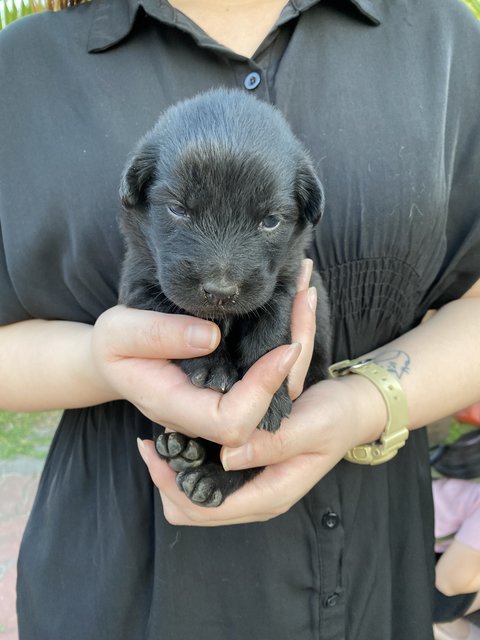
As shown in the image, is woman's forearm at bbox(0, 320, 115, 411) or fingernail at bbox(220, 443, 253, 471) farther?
woman's forearm at bbox(0, 320, 115, 411)

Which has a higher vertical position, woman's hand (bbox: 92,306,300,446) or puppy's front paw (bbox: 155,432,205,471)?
woman's hand (bbox: 92,306,300,446)

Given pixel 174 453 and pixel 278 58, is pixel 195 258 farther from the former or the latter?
pixel 278 58

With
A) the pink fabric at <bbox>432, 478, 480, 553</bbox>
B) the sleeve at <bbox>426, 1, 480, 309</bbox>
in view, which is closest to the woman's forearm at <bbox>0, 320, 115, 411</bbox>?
the sleeve at <bbox>426, 1, 480, 309</bbox>

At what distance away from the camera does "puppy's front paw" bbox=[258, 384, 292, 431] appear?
1353 mm

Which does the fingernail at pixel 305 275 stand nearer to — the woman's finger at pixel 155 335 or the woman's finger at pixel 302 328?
the woman's finger at pixel 302 328

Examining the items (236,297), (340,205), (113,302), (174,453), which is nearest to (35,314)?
(113,302)

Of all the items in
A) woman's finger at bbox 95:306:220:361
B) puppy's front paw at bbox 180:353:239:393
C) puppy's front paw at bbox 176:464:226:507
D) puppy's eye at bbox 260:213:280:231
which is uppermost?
puppy's eye at bbox 260:213:280:231

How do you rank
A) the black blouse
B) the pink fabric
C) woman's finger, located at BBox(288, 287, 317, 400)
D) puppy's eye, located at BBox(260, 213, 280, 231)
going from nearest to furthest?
puppy's eye, located at BBox(260, 213, 280, 231)
woman's finger, located at BBox(288, 287, 317, 400)
the black blouse
the pink fabric

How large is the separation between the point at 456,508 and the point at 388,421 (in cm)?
185

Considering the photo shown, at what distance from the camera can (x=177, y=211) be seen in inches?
50.3

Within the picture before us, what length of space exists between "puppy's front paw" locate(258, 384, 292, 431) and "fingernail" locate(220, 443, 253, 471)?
0.07 meters

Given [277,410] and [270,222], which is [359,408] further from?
[270,222]

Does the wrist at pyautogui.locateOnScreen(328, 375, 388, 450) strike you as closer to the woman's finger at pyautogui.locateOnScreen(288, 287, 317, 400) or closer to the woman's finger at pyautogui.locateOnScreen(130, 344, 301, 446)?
the woman's finger at pyautogui.locateOnScreen(288, 287, 317, 400)

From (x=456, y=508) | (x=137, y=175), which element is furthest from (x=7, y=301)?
(x=456, y=508)
